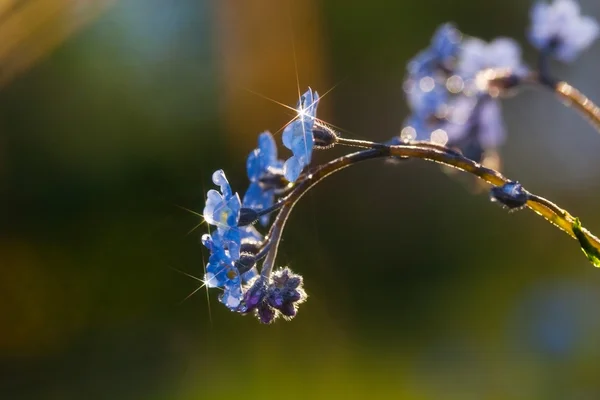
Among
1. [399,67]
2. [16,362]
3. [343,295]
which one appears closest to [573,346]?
[343,295]

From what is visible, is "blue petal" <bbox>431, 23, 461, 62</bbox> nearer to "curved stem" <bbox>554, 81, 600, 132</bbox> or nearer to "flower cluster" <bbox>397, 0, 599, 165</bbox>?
"flower cluster" <bbox>397, 0, 599, 165</bbox>

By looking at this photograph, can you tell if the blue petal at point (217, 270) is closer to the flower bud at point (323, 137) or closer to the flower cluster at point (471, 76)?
the flower bud at point (323, 137)

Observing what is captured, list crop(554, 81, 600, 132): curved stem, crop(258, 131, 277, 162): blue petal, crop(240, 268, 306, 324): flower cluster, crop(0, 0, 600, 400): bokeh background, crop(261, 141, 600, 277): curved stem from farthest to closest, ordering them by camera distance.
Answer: crop(0, 0, 600, 400): bokeh background
crop(554, 81, 600, 132): curved stem
crop(258, 131, 277, 162): blue petal
crop(240, 268, 306, 324): flower cluster
crop(261, 141, 600, 277): curved stem

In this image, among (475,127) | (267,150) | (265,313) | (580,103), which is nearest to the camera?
(265,313)

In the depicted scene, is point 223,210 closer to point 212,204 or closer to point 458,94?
point 212,204

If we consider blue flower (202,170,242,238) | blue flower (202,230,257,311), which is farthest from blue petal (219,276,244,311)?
blue flower (202,170,242,238)

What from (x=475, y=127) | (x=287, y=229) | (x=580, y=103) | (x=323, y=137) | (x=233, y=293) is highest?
(x=287, y=229)

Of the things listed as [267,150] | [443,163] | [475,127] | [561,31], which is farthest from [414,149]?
[561,31]
